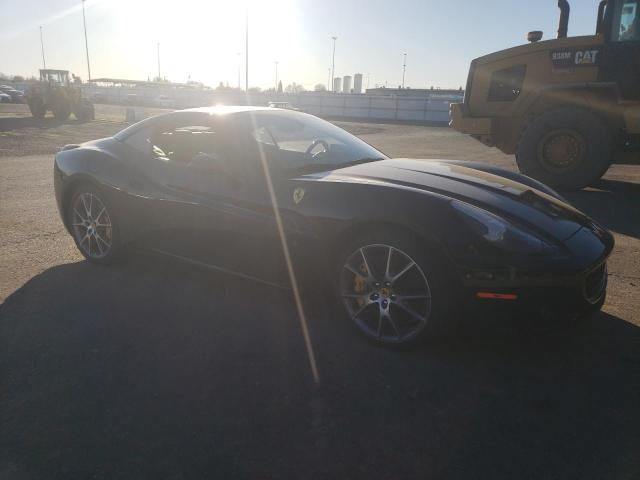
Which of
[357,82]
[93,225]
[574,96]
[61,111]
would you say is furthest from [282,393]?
[357,82]

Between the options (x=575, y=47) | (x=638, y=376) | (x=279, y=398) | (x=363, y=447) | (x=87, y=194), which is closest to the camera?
(x=363, y=447)

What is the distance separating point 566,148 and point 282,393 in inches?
263

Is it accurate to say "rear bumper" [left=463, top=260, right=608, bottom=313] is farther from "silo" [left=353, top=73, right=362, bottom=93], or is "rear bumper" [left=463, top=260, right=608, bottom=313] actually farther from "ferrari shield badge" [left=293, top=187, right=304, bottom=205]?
"silo" [left=353, top=73, right=362, bottom=93]

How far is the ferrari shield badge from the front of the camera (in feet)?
9.93

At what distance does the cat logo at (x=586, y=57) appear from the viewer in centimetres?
727

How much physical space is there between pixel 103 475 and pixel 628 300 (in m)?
3.42

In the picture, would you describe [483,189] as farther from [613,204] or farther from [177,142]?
[613,204]

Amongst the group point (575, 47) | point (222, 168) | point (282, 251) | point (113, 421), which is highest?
point (575, 47)

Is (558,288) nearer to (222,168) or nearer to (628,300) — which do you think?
(628,300)

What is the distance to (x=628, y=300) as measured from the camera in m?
3.48

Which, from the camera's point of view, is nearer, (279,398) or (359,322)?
(279,398)

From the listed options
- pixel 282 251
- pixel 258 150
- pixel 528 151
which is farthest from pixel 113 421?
pixel 528 151

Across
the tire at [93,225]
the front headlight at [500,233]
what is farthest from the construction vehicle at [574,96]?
the tire at [93,225]

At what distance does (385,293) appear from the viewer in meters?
2.75
